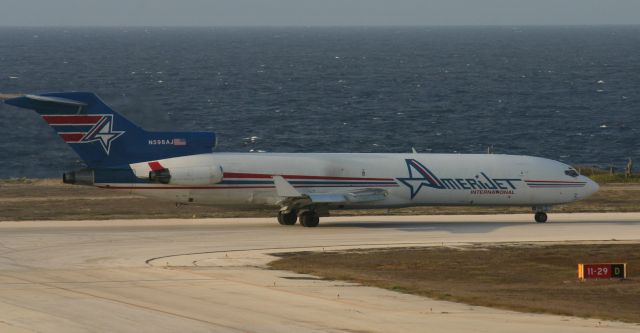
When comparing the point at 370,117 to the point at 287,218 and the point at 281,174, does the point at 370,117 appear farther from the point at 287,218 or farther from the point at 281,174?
the point at 281,174

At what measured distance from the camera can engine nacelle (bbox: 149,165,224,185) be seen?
55094 mm

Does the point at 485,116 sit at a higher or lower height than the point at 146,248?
higher

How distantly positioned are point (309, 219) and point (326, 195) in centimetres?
149

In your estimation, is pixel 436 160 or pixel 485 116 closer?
pixel 436 160

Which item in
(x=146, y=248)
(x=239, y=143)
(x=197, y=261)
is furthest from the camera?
(x=239, y=143)

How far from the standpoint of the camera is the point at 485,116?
5758 inches

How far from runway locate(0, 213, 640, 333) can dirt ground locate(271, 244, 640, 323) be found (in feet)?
4.74

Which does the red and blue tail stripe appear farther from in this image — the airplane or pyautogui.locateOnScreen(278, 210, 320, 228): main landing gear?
pyautogui.locateOnScreen(278, 210, 320, 228): main landing gear

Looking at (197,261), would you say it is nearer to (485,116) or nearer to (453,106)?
(485,116)

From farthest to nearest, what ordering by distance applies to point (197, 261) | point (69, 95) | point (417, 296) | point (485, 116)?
point (485, 116)
point (69, 95)
point (197, 261)
point (417, 296)

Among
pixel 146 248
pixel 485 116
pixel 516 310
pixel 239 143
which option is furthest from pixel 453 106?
pixel 516 310

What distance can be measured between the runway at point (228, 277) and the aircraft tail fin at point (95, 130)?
341cm

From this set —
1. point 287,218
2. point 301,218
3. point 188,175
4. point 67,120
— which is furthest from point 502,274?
point 67,120

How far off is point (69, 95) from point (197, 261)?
43.8ft
